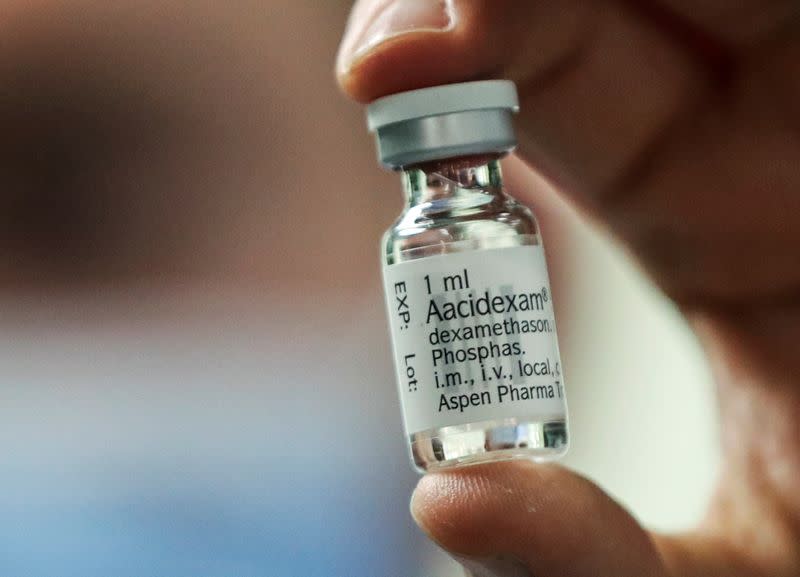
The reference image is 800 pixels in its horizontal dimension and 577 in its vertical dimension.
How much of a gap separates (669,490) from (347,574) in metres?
0.51

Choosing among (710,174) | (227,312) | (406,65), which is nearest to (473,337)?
(406,65)

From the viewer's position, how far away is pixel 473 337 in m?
0.56

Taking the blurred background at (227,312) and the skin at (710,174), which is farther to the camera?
the blurred background at (227,312)

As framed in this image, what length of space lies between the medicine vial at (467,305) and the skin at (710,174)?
80 mm

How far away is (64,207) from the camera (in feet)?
5.94

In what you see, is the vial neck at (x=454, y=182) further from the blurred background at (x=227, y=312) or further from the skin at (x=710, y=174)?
the blurred background at (x=227, y=312)

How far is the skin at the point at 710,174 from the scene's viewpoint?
0.69 m

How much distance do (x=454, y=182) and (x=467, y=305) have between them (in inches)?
3.5

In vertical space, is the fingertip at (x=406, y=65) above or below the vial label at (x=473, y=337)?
above

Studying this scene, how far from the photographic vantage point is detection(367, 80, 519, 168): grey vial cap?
57 cm

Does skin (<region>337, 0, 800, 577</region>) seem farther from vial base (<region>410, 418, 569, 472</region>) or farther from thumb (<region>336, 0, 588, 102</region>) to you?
vial base (<region>410, 418, 569, 472</region>)

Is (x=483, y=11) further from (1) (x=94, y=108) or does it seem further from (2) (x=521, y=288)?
(1) (x=94, y=108)

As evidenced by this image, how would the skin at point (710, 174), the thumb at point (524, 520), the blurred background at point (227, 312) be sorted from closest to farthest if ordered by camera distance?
the thumb at point (524, 520)
the skin at point (710, 174)
the blurred background at point (227, 312)

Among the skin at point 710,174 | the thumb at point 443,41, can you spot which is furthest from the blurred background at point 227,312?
the thumb at point 443,41
